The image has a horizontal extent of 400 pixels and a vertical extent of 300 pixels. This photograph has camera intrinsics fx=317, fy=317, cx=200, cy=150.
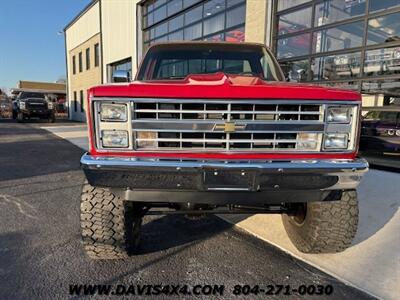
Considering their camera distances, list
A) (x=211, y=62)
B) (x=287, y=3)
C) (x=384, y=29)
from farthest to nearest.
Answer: (x=287, y=3) → (x=384, y=29) → (x=211, y=62)

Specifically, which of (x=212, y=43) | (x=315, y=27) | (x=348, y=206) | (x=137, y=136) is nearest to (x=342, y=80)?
(x=315, y=27)

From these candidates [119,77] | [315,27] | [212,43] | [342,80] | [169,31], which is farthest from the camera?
[169,31]

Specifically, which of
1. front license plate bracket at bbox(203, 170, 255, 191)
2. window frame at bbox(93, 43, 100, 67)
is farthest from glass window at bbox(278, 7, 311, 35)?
window frame at bbox(93, 43, 100, 67)

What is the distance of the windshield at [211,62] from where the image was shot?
381cm

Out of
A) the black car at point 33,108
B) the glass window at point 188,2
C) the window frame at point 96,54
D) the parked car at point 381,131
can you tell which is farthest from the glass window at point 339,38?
the black car at point 33,108

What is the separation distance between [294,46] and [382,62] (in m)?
2.47

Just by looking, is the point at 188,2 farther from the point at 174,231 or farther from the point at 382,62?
the point at 174,231

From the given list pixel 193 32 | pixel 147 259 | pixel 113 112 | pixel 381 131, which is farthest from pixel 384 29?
pixel 193 32

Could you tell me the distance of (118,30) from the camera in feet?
60.5

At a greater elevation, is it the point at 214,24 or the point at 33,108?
the point at 214,24

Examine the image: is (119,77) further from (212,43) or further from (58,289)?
(58,289)

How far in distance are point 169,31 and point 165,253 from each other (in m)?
12.8

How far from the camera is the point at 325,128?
2.37 metres

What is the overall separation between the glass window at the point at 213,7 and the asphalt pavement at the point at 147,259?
8.55m
